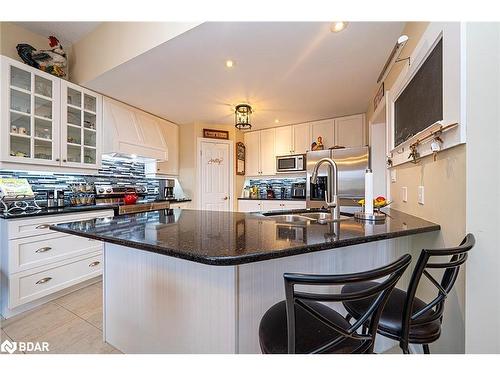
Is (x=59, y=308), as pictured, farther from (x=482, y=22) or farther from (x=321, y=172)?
(x=321, y=172)

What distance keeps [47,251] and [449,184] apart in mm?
3163

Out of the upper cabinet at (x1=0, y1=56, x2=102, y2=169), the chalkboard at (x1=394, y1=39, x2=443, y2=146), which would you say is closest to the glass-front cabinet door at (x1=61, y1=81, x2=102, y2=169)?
the upper cabinet at (x1=0, y1=56, x2=102, y2=169)

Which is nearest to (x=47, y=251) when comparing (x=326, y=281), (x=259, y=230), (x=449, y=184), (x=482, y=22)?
(x=259, y=230)

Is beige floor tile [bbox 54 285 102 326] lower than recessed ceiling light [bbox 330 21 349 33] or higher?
lower

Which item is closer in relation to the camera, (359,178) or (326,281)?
(326,281)

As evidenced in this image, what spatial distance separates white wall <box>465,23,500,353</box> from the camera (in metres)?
0.90

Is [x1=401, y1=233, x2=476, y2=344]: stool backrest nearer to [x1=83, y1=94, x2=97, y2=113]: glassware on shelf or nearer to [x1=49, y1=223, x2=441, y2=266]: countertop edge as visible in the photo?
[x1=49, y1=223, x2=441, y2=266]: countertop edge

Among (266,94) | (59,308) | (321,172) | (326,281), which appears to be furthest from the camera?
(321,172)

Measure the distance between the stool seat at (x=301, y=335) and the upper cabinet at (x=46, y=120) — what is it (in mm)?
2807

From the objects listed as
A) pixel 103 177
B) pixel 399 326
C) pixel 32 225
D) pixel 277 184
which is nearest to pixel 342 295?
pixel 399 326

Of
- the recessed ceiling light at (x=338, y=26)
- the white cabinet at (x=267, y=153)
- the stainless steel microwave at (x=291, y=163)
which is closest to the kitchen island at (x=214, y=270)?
the recessed ceiling light at (x=338, y=26)

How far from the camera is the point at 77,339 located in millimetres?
1634

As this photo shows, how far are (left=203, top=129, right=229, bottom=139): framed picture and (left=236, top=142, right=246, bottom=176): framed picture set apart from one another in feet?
1.07

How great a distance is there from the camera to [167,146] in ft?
13.4
